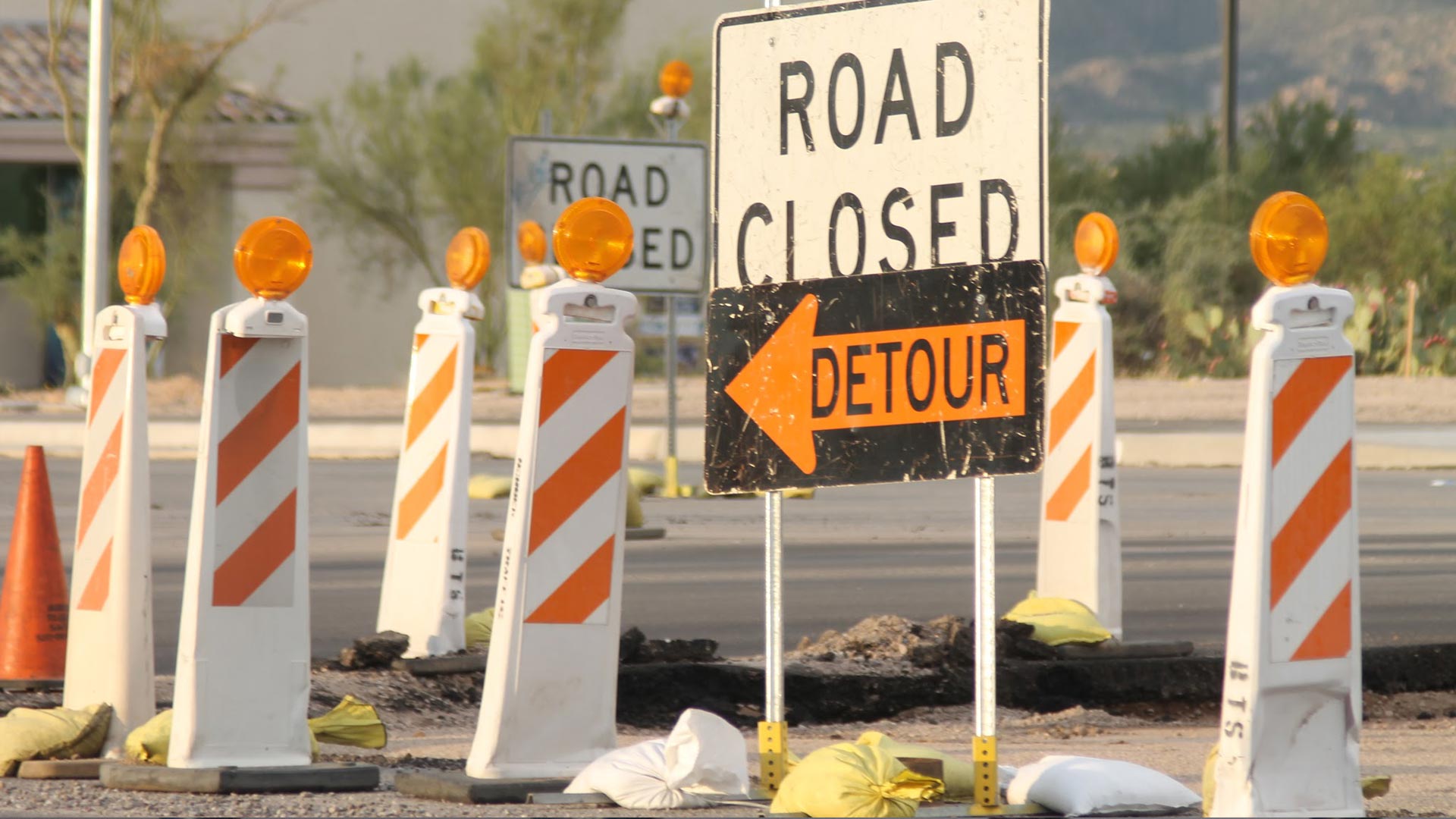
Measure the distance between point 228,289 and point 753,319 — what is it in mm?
28890

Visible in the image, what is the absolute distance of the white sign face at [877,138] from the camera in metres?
4.90

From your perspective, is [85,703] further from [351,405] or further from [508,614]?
[351,405]

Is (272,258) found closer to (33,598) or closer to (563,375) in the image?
(563,375)

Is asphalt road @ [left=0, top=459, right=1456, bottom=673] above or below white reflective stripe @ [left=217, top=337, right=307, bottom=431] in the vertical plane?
below

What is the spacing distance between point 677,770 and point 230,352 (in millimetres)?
1544

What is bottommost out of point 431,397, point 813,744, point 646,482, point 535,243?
point 813,744

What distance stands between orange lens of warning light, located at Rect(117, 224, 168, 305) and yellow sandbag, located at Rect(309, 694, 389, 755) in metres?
1.28

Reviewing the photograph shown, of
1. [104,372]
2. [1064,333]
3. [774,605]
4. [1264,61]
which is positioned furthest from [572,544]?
[1264,61]

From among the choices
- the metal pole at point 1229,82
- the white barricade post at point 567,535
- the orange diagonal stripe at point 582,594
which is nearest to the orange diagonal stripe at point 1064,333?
the white barricade post at point 567,535

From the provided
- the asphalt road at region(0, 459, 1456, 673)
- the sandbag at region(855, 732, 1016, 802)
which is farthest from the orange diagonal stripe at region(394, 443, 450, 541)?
the sandbag at region(855, 732, 1016, 802)

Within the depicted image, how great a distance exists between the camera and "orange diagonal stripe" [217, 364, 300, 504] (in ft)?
17.9

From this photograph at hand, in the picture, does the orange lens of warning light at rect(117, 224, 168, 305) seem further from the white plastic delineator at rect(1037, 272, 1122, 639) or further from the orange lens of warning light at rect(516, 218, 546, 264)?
the orange lens of warning light at rect(516, 218, 546, 264)

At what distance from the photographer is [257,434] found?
18.0ft

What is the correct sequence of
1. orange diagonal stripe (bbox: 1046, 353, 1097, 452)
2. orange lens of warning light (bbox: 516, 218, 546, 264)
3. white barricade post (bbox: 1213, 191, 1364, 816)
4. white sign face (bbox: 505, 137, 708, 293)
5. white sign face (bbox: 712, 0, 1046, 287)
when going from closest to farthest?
white barricade post (bbox: 1213, 191, 1364, 816)
white sign face (bbox: 712, 0, 1046, 287)
orange diagonal stripe (bbox: 1046, 353, 1097, 452)
orange lens of warning light (bbox: 516, 218, 546, 264)
white sign face (bbox: 505, 137, 708, 293)
